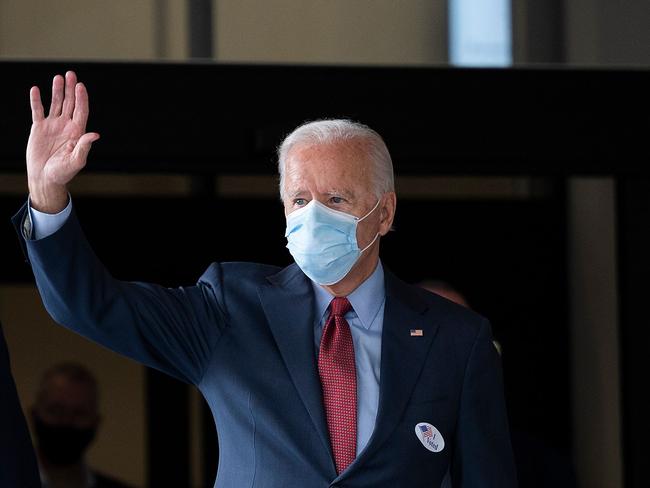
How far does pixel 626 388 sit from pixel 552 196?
1.31 meters

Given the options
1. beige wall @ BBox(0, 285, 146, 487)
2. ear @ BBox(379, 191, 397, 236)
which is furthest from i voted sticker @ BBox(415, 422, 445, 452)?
beige wall @ BBox(0, 285, 146, 487)

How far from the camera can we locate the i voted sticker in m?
2.48

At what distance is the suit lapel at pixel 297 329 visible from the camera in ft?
8.01

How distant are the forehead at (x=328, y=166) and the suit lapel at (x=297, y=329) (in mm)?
202

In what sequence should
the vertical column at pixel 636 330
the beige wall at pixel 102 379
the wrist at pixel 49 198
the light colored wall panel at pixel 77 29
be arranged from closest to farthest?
the wrist at pixel 49 198 → the light colored wall panel at pixel 77 29 → the vertical column at pixel 636 330 → the beige wall at pixel 102 379

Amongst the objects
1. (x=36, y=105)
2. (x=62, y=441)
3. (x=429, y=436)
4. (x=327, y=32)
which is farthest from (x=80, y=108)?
(x=62, y=441)

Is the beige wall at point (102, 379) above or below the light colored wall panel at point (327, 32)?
below

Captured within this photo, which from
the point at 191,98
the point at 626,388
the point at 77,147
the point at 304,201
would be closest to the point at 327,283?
the point at 304,201

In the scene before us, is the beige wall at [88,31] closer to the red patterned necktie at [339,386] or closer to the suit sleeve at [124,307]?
the suit sleeve at [124,307]

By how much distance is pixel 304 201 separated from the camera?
2521mm

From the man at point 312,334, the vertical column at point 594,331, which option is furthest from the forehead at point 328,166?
the vertical column at point 594,331

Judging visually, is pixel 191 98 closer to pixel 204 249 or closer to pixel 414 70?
pixel 414 70

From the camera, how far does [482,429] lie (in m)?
2.54

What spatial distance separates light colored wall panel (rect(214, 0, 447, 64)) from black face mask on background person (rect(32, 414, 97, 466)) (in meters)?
1.65
